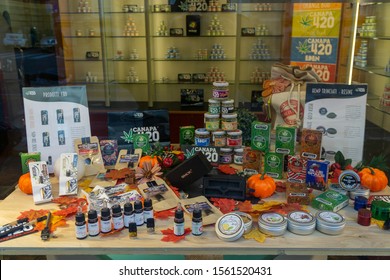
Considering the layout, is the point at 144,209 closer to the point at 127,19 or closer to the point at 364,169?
the point at 364,169

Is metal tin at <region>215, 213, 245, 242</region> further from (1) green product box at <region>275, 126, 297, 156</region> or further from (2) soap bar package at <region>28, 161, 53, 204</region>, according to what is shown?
(2) soap bar package at <region>28, 161, 53, 204</region>

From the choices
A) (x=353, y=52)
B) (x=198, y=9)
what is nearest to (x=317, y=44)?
(x=353, y=52)

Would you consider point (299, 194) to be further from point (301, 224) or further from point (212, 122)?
point (212, 122)

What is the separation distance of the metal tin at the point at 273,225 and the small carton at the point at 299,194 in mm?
207

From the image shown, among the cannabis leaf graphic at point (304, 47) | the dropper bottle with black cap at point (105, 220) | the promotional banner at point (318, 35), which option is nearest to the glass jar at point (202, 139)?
the dropper bottle with black cap at point (105, 220)

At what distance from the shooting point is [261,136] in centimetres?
195

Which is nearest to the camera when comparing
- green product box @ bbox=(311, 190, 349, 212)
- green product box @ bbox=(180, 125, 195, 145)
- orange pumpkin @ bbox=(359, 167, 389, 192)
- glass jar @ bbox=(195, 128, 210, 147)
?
green product box @ bbox=(311, 190, 349, 212)

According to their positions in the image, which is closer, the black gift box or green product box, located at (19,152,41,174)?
the black gift box

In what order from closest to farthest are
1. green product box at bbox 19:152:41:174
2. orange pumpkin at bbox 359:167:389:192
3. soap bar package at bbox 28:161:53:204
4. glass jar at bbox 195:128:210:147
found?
1. soap bar package at bbox 28:161:53:204
2. orange pumpkin at bbox 359:167:389:192
3. green product box at bbox 19:152:41:174
4. glass jar at bbox 195:128:210:147

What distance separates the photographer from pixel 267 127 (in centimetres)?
194

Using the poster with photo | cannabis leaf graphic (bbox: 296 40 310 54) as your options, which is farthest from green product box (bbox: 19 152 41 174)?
cannabis leaf graphic (bbox: 296 40 310 54)

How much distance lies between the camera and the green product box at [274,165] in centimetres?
193

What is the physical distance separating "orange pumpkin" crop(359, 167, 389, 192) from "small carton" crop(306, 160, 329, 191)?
0.20 meters

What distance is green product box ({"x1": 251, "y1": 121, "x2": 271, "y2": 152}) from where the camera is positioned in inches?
76.5
